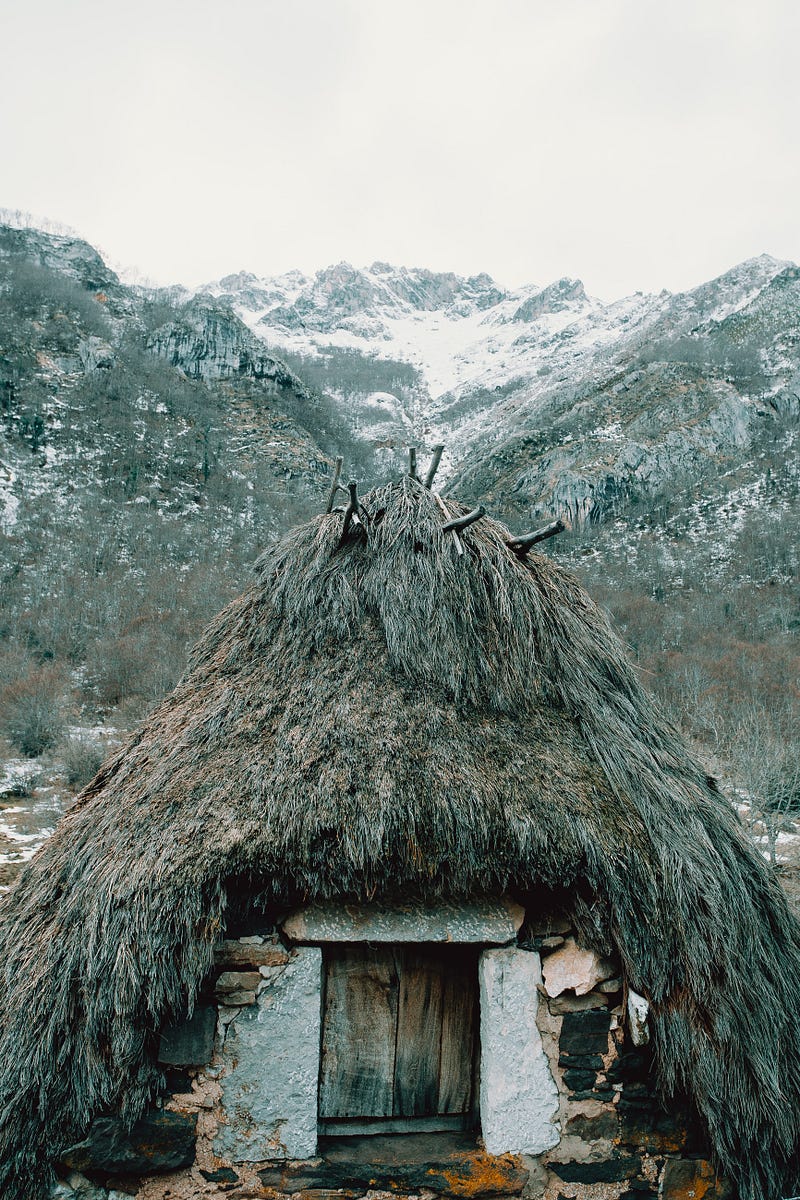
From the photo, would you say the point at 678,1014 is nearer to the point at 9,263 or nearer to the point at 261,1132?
the point at 261,1132

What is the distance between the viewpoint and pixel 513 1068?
341 centimetres

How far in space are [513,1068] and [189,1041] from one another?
5.12ft

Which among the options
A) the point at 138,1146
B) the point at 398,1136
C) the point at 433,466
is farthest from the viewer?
the point at 433,466

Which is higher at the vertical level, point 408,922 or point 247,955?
point 408,922

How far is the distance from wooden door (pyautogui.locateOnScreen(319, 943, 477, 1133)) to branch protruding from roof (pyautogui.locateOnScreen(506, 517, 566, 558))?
2.43 metres

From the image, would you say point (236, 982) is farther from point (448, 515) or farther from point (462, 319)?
point (462, 319)

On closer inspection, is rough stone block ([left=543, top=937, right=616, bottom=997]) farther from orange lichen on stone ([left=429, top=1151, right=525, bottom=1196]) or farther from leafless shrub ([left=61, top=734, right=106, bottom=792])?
leafless shrub ([left=61, top=734, right=106, bottom=792])

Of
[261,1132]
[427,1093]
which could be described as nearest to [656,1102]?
[427,1093]

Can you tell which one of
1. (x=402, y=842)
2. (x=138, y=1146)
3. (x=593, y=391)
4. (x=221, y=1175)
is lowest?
(x=221, y=1175)

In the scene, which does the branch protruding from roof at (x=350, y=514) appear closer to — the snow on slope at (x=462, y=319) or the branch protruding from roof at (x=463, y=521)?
the branch protruding from roof at (x=463, y=521)

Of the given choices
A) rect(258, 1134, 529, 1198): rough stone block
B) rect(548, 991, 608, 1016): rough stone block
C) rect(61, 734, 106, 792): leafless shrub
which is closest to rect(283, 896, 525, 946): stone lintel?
rect(548, 991, 608, 1016): rough stone block

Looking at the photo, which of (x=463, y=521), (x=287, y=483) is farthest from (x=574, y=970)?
(x=287, y=483)

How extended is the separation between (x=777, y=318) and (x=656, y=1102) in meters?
71.5

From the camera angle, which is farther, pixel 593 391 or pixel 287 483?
pixel 593 391
